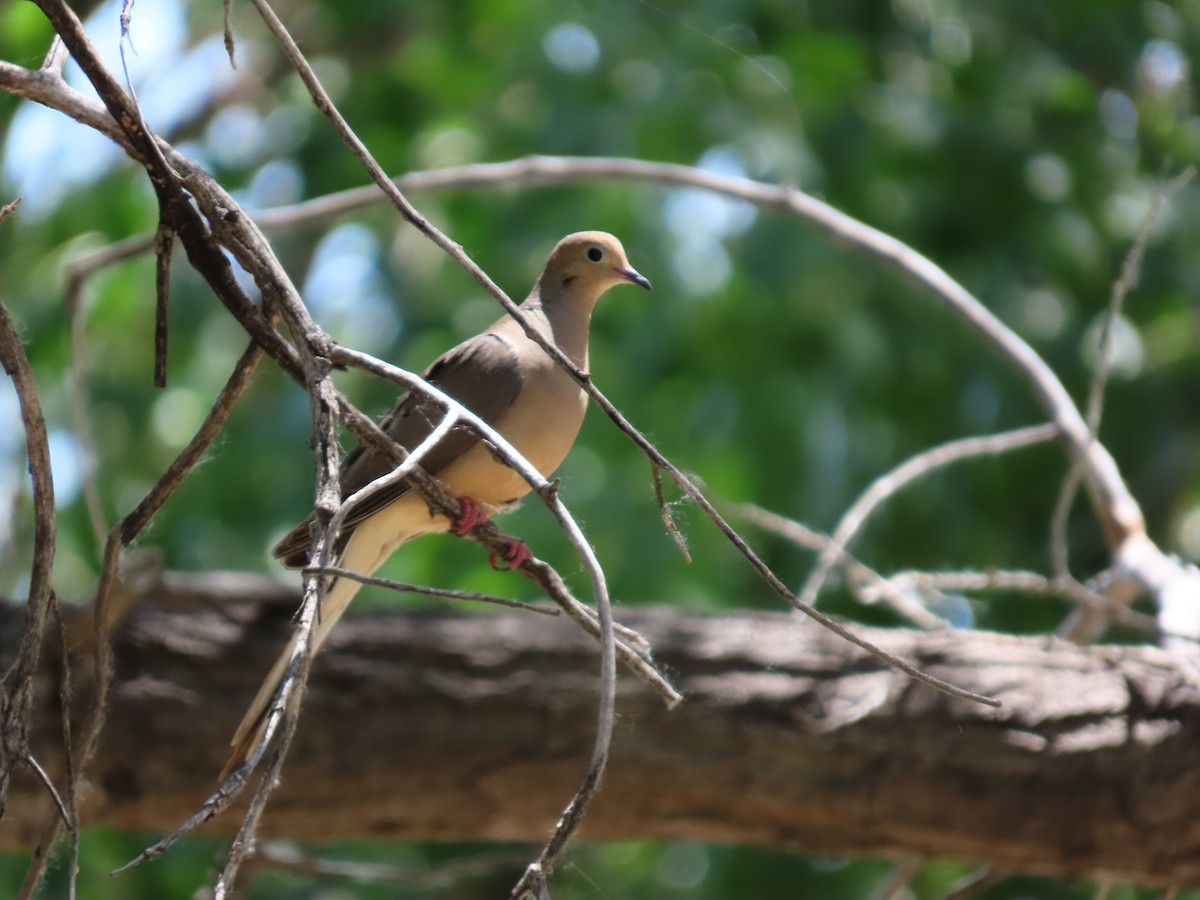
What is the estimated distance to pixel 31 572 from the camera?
1766 mm

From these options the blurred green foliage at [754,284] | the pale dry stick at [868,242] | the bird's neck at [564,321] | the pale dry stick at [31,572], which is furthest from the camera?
the blurred green foliage at [754,284]

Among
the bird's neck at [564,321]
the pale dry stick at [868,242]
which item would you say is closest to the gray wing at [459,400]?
the bird's neck at [564,321]

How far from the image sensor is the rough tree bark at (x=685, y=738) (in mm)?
3377

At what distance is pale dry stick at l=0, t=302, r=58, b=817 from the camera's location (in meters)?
1.74

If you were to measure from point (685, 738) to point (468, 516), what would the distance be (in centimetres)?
106

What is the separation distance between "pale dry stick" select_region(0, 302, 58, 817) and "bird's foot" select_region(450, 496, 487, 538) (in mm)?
862

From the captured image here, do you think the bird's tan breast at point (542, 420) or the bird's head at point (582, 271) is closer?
the bird's tan breast at point (542, 420)

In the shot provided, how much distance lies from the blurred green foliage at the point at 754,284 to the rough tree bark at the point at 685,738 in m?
1.11

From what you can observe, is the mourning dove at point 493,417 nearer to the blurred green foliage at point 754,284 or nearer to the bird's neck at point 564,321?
the bird's neck at point 564,321

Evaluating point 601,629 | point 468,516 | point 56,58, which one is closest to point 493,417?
point 468,516

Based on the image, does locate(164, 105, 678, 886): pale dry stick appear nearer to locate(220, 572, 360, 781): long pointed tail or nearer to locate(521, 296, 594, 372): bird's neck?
locate(220, 572, 360, 781): long pointed tail

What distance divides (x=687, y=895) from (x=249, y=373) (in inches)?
188

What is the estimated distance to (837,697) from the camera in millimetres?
3518

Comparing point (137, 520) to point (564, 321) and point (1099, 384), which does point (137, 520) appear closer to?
point (564, 321)
